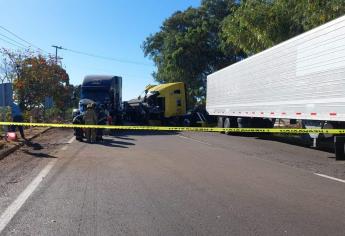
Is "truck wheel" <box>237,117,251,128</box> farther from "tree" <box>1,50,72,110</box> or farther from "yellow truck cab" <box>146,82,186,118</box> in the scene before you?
"tree" <box>1,50,72,110</box>

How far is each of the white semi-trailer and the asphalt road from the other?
183cm

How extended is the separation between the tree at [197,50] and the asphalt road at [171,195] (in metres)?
35.7

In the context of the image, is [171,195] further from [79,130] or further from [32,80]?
[32,80]

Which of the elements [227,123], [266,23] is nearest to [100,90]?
[227,123]

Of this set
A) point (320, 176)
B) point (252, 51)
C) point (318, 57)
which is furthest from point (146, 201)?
point (252, 51)

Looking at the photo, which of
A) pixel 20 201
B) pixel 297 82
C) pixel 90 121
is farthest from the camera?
pixel 90 121

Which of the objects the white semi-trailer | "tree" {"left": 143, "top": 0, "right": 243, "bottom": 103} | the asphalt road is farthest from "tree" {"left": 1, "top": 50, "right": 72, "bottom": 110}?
the asphalt road

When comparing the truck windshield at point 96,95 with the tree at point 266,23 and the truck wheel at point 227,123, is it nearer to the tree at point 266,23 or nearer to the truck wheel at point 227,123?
the truck wheel at point 227,123

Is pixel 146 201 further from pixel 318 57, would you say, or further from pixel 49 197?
pixel 318 57

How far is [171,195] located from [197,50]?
139 ft

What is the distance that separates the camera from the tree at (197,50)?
164ft

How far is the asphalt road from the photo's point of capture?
6.61 metres

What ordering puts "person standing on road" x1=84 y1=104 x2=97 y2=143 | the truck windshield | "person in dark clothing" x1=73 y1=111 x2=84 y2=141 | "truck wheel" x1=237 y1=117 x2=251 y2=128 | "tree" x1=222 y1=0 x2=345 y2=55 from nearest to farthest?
"person standing on road" x1=84 y1=104 x2=97 y2=143 → "person in dark clothing" x1=73 y1=111 x2=84 y2=141 → "tree" x1=222 y1=0 x2=345 y2=55 → "truck wheel" x1=237 y1=117 x2=251 y2=128 → the truck windshield

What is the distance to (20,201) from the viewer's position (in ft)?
27.0
